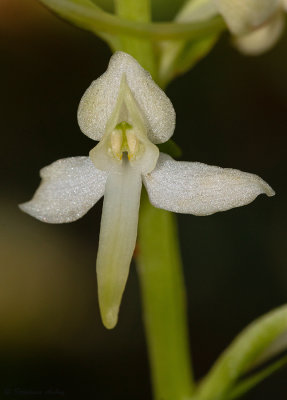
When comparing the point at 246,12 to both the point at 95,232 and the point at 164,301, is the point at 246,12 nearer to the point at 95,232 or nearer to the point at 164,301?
the point at 164,301

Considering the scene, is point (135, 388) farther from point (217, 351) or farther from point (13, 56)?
point (13, 56)

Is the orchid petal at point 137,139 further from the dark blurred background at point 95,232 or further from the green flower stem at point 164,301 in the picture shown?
the dark blurred background at point 95,232

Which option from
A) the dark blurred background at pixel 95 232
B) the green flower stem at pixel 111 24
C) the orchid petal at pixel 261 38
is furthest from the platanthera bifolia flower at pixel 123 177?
the dark blurred background at pixel 95 232

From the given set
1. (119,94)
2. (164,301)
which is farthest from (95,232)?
(119,94)

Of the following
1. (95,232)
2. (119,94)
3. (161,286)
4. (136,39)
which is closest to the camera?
(119,94)

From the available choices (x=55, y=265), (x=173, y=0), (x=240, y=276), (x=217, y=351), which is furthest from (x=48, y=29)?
(x=217, y=351)

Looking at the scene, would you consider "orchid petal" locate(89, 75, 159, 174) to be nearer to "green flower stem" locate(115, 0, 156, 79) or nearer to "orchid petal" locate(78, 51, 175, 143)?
"orchid petal" locate(78, 51, 175, 143)
